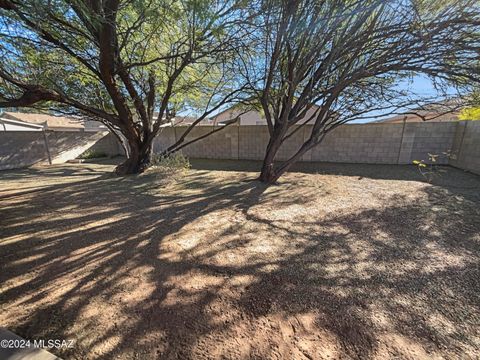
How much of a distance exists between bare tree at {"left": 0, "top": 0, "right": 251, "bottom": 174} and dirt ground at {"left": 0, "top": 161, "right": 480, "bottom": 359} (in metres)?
2.55

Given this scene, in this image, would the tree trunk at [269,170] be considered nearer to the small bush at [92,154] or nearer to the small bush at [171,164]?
the small bush at [171,164]

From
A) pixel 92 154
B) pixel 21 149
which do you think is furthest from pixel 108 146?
pixel 21 149

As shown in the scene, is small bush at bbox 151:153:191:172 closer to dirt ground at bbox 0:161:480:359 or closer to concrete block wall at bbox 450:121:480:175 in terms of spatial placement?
dirt ground at bbox 0:161:480:359

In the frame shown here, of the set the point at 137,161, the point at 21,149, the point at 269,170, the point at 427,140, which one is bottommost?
the point at 269,170

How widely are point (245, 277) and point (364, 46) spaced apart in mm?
4371

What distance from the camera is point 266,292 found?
1.72 meters

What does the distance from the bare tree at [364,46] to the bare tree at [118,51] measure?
0.73 meters

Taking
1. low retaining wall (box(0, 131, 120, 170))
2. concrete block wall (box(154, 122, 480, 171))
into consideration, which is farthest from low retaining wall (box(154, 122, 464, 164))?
low retaining wall (box(0, 131, 120, 170))

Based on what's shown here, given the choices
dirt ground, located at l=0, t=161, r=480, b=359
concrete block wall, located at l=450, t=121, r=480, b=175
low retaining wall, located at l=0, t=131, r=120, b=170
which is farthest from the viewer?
low retaining wall, located at l=0, t=131, r=120, b=170

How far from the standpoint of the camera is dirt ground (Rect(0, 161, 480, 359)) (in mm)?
1318

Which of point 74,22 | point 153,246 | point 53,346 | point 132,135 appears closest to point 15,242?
point 153,246

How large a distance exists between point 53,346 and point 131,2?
365cm

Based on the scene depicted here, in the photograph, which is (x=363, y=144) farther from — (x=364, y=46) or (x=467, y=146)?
(x=364, y=46)

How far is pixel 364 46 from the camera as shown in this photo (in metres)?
3.82
